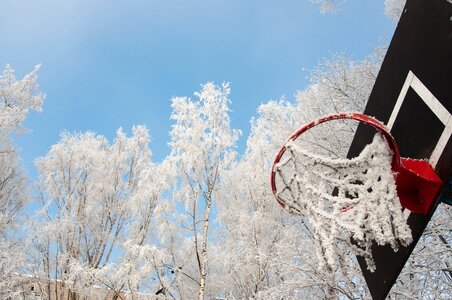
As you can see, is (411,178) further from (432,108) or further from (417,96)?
(417,96)

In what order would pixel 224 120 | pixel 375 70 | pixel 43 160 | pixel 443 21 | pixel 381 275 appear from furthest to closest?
1. pixel 43 160
2. pixel 224 120
3. pixel 375 70
4. pixel 381 275
5. pixel 443 21

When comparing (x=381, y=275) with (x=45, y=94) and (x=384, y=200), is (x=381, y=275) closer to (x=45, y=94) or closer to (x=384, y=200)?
(x=384, y=200)

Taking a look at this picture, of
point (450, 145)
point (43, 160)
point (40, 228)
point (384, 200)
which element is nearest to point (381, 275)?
point (384, 200)

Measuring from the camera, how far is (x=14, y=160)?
12.8m

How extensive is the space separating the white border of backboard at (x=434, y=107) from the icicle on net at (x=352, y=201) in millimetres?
308

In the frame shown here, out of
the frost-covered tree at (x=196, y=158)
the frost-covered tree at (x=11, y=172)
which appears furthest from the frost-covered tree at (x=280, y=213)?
the frost-covered tree at (x=11, y=172)

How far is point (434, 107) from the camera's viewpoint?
8.49ft

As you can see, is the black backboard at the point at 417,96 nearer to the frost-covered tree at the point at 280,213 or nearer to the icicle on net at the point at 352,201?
the icicle on net at the point at 352,201

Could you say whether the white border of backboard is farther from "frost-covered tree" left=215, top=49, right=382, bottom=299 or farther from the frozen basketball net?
"frost-covered tree" left=215, top=49, right=382, bottom=299

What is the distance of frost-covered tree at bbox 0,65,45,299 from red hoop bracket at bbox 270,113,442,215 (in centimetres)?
963

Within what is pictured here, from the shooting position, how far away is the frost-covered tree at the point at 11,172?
9422mm

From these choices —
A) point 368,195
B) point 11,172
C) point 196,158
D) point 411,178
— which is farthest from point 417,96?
point 11,172

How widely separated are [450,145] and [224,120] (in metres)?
8.56

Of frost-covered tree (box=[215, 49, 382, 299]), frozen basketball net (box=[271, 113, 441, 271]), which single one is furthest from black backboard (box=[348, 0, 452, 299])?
frost-covered tree (box=[215, 49, 382, 299])
